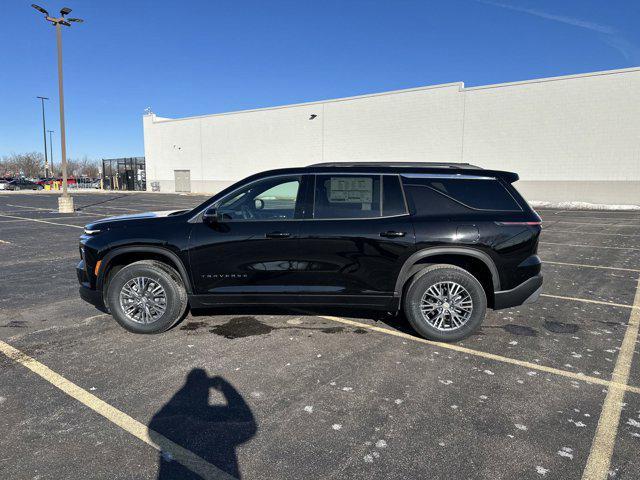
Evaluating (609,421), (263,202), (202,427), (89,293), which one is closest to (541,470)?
(609,421)

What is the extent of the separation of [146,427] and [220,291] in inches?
71.1

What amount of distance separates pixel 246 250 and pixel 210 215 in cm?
53

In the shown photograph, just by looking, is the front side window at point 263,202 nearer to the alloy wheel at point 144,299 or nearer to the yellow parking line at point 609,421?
the alloy wheel at point 144,299

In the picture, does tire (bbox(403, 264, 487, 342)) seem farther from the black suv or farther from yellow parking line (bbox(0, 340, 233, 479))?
yellow parking line (bbox(0, 340, 233, 479))

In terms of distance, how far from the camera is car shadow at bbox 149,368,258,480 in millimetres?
2543

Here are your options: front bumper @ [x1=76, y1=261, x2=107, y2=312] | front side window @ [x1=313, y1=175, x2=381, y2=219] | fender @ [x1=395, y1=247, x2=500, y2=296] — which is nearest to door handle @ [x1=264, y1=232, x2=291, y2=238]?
front side window @ [x1=313, y1=175, x2=381, y2=219]

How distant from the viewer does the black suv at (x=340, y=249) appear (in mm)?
4379

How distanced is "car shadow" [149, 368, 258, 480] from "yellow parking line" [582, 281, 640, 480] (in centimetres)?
212

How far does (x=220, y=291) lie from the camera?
179 inches

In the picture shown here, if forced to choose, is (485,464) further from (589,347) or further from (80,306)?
(80,306)

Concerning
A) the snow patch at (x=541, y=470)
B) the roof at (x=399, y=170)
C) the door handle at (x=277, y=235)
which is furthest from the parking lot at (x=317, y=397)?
the roof at (x=399, y=170)

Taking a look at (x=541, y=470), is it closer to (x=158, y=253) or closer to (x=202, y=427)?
(x=202, y=427)

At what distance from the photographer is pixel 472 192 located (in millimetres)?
4516

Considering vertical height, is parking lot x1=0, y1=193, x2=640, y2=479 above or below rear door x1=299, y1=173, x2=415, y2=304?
below
